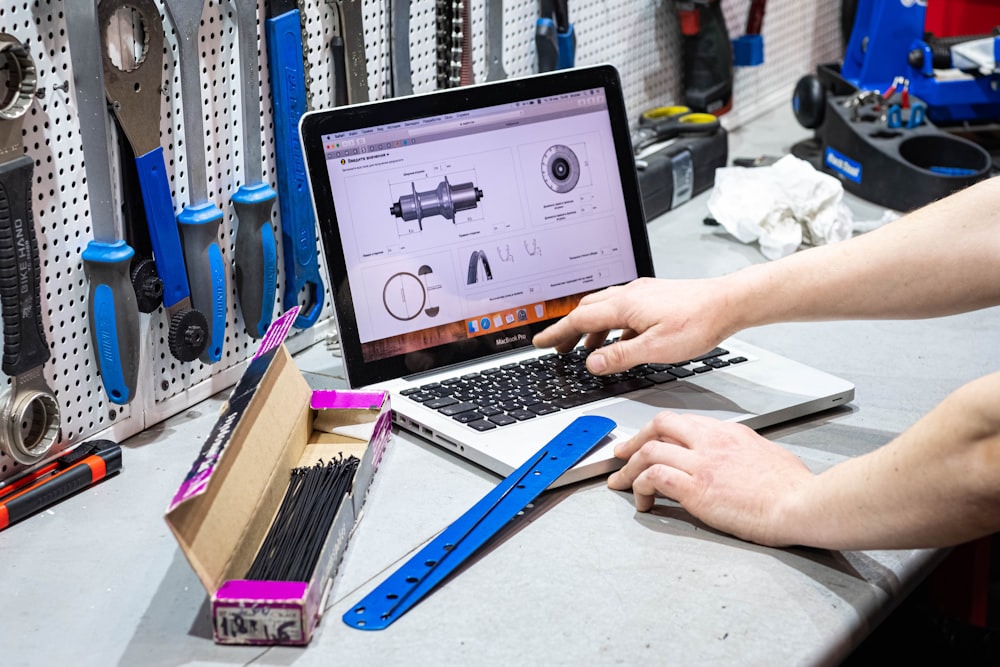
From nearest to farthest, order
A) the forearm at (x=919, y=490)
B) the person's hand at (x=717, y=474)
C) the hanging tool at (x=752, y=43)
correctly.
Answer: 1. the forearm at (x=919, y=490)
2. the person's hand at (x=717, y=474)
3. the hanging tool at (x=752, y=43)

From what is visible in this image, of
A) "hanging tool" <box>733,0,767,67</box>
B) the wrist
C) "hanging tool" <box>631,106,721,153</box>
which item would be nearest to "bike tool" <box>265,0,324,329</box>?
the wrist

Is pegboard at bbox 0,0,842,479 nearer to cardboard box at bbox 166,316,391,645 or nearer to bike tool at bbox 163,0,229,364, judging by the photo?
bike tool at bbox 163,0,229,364

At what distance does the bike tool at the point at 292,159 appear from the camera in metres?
1.10

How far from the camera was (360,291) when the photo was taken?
3.43 ft

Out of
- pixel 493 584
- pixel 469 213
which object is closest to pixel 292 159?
pixel 469 213

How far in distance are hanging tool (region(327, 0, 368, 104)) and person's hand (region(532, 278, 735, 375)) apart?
14.2 inches

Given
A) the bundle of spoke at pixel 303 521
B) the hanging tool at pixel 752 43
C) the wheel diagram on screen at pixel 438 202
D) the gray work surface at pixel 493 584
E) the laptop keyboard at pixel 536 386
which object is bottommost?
the gray work surface at pixel 493 584

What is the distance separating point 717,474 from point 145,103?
57 cm

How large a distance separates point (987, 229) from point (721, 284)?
230 millimetres

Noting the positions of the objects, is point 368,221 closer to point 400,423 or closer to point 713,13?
point 400,423

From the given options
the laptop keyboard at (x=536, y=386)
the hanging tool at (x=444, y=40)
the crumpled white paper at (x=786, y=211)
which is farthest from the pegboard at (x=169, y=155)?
the crumpled white paper at (x=786, y=211)

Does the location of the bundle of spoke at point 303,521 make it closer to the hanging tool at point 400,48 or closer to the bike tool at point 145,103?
the bike tool at point 145,103

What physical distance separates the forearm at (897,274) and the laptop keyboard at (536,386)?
0.09 meters

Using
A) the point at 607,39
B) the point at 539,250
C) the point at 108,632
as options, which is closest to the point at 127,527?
the point at 108,632
